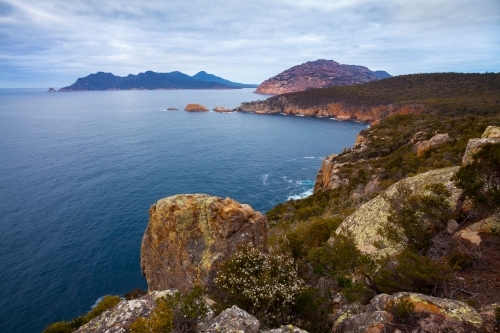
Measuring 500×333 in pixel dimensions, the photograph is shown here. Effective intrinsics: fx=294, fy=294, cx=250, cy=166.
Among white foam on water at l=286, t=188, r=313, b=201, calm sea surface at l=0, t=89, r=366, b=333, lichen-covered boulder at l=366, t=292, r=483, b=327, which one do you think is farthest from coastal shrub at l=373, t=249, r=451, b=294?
white foam on water at l=286, t=188, r=313, b=201

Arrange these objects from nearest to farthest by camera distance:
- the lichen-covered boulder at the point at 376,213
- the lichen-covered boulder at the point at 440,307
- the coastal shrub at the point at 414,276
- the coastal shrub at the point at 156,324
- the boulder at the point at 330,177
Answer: the lichen-covered boulder at the point at 440,307, the coastal shrub at the point at 156,324, the coastal shrub at the point at 414,276, the lichen-covered boulder at the point at 376,213, the boulder at the point at 330,177

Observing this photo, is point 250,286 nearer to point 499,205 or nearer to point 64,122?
point 499,205

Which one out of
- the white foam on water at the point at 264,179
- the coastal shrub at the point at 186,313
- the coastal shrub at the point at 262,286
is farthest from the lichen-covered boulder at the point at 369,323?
the white foam on water at the point at 264,179

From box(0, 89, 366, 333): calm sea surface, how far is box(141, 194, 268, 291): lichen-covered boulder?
2302 centimetres

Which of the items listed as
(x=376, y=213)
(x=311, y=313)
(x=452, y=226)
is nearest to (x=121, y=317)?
(x=311, y=313)

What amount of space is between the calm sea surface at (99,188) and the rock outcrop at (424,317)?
118ft

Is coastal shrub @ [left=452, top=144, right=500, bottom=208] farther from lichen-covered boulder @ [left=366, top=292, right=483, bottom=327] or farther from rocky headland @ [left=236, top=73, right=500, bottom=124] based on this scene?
rocky headland @ [left=236, top=73, right=500, bottom=124]

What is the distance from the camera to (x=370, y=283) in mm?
11539

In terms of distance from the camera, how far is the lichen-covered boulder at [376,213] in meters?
16.4

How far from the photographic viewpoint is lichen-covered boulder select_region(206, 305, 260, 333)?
746 cm

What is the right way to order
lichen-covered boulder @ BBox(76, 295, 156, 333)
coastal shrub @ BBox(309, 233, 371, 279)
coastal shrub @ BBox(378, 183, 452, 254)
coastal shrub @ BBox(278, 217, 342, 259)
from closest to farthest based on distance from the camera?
lichen-covered boulder @ BBox(76, 295, 156, 333), coastal shrub @ BBox(309, 233, 371, 279), coastal shrub @ BBox(378, 183, 452, 254), coastal shrub @ BBox(278, 217, 342, 259)

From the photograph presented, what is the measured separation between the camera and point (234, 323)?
299 inches

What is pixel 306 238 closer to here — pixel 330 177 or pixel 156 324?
pixel 156 324

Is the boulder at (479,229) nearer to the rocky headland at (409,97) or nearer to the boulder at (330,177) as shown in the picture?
the boulder at (330,177)
